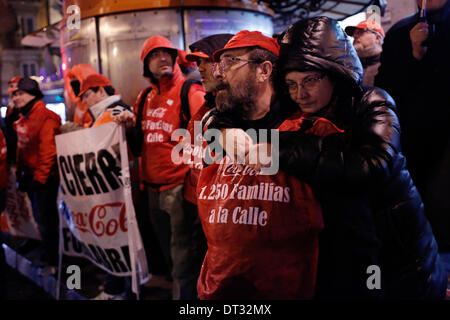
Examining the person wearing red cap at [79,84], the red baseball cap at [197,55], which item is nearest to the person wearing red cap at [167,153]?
the red baseball cap at [197,55]

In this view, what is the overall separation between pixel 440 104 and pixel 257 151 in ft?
6.06

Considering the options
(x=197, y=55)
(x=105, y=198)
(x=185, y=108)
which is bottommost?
(x=105, y=198)

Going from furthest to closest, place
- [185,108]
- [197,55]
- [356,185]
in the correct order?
[185,108] < [197,55] < [356,185]

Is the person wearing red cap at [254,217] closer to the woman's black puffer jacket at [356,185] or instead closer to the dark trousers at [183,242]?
the woman's black puffer jacket at [356,185]

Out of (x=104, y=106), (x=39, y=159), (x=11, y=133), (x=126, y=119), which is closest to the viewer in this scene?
(x=126, y=119)

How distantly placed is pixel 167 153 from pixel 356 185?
88.8 inches

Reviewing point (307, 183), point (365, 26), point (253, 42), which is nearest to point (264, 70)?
point (253, 42)

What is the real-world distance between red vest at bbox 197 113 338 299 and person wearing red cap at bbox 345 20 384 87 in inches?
64.2

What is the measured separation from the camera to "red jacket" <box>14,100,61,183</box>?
4.58 meters

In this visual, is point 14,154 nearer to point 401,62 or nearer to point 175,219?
point 175,219

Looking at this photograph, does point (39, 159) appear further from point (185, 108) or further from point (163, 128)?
point (185, 108)

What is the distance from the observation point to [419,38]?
2.38m

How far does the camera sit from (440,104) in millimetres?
2615
